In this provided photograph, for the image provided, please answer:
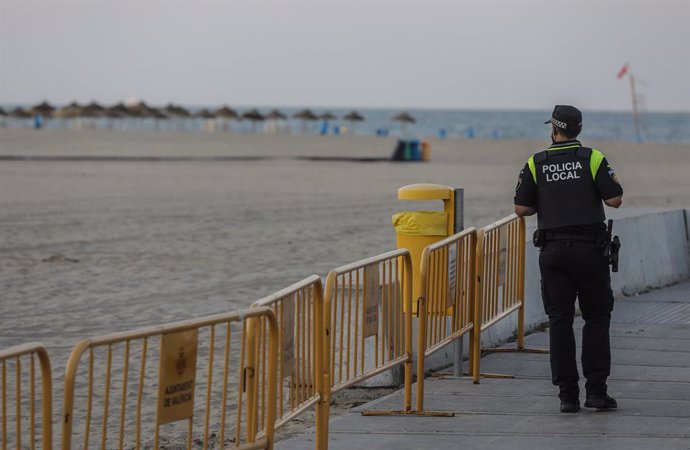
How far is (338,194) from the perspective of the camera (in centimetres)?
2867

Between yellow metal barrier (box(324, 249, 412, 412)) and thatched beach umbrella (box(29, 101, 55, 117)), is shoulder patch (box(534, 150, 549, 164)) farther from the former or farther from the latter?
thatched beach umbrella (box(29, 101, 55, 117))

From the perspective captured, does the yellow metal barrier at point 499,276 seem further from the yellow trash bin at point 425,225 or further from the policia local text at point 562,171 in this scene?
the policia local text at point 562,171

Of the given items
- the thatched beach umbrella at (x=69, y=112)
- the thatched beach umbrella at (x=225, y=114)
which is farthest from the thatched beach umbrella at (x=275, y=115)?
the thatched beach umbrella at (x=69, y=112)

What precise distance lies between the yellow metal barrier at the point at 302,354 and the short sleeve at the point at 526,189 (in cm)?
173

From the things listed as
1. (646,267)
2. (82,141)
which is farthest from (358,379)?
(82,141)

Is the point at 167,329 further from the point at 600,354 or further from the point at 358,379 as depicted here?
the point at 600,354

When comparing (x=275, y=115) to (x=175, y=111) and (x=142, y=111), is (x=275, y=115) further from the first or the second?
(x=142, y=111)

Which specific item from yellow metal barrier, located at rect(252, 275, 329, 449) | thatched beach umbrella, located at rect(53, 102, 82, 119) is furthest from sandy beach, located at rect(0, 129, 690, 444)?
thatched beach umbrella, located at rect(53, 102, 82, 119)

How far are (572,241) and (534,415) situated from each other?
107 centimetres

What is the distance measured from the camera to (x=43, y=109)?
85000mm

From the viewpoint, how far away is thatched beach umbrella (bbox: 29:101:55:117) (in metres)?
84.9

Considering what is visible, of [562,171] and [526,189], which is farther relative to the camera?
[526,189]

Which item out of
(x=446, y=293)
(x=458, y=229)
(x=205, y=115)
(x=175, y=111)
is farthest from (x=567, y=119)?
(x=205, y=115)

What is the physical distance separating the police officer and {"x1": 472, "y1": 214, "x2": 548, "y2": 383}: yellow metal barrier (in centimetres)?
89
